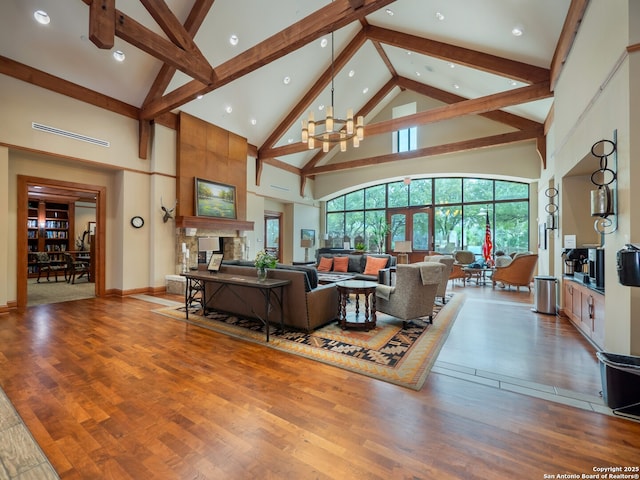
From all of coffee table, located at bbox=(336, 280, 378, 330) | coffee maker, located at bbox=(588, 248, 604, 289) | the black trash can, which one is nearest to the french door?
coffee table, located at bbox=(336, 280, 378, 330)

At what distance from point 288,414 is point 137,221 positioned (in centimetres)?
605

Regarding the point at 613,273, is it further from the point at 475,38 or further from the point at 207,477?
the point at 475,38

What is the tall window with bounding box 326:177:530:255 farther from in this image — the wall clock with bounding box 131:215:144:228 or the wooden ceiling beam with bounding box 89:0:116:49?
the wooden ceiling beam with bounding box 89:0:116:49

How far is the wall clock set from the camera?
6.33 meters

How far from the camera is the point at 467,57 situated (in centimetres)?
558

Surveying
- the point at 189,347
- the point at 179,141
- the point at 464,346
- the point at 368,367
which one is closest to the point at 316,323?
the point at 368,367

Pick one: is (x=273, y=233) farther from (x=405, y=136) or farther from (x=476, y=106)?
(x=476, y=106)

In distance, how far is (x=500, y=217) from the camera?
920cm

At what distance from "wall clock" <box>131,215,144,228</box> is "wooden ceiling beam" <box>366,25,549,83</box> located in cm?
690

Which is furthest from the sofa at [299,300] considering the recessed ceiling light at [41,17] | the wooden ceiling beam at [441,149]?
the wooden ceiling beam at [441,149]

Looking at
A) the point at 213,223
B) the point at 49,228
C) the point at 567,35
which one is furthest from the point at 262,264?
the point at 49,228

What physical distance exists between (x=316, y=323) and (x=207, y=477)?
240cm

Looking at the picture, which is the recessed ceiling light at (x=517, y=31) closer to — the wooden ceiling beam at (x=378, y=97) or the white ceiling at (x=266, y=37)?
the white ceiling at (x=266, y=37)

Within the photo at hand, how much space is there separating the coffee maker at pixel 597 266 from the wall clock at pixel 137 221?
7792 millimetres
